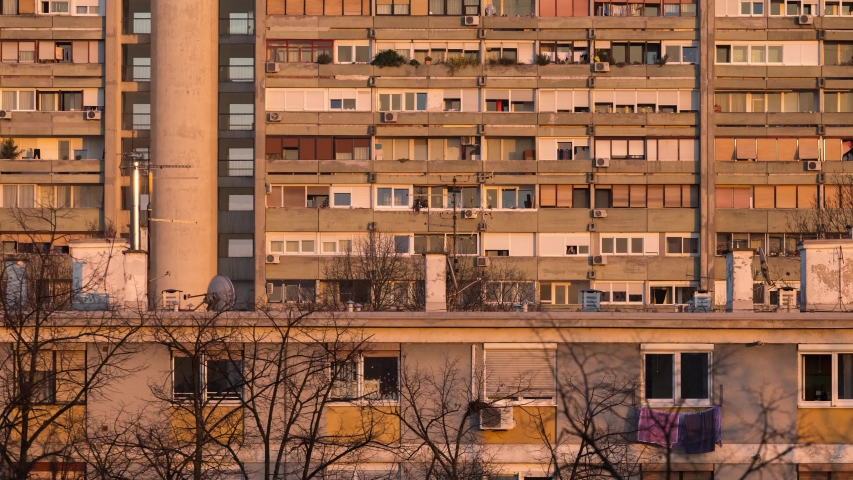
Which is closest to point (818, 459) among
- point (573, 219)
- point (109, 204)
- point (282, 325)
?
point (282, 325)

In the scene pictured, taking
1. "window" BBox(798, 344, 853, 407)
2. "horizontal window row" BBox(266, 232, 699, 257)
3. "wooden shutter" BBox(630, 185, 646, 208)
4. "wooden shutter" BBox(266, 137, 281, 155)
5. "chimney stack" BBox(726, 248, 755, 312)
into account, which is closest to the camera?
"window" BBox(798, 344, 853, 407)

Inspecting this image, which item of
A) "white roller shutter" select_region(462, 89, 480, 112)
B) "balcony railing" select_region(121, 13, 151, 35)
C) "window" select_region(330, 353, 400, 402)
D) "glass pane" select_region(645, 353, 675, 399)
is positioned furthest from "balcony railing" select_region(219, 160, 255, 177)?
"glass pane" select_region(645, 353, 675, 399)

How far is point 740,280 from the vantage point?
1214 inches

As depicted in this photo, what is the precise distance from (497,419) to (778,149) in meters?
50.1

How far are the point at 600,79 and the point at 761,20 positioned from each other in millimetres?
8288

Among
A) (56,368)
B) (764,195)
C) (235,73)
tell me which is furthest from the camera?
(235,73)

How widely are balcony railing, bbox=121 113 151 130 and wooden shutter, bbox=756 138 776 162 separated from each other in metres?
29.8

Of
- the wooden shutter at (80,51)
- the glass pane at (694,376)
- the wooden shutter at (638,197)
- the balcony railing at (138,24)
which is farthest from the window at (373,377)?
the balcony railing at (138,24)

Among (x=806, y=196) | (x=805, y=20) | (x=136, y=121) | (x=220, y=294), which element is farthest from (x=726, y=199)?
(x=220, y=294)

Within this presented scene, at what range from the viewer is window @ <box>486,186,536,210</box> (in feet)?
249

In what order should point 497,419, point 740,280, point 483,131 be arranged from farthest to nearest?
1. point 483,131
2. point 740,280
3. point 497,419

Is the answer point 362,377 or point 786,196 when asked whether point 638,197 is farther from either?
point 362,377

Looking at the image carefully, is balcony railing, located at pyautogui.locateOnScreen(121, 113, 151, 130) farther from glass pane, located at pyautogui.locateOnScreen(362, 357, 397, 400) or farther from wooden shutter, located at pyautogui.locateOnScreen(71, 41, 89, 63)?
glass pane, located at pyautogui.locateOnScreen(362, 357, 397, 400)

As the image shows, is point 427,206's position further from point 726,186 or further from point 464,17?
point 726,186
